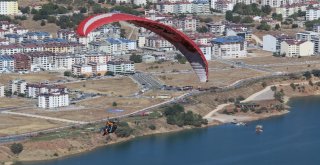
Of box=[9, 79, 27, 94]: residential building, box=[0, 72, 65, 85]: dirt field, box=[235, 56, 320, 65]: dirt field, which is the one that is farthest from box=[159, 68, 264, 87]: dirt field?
box=[9, 79, 27, 94]: residential building

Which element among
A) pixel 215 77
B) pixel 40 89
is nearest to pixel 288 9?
pixel 215 77

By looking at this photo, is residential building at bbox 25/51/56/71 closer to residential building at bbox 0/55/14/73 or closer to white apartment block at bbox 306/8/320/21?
residential building at bbox 0/55/14/73

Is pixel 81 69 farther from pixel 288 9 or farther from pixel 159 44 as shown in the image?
pixel 288 9

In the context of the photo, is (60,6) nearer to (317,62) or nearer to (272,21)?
(272,21)

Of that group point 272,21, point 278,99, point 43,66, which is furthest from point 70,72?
point 272,21

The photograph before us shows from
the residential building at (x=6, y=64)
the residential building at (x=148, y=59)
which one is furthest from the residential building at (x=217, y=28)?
the residential building at (x=6, y=64)

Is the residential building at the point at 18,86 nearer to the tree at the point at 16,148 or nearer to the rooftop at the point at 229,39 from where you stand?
the tree at the point at 16,148
